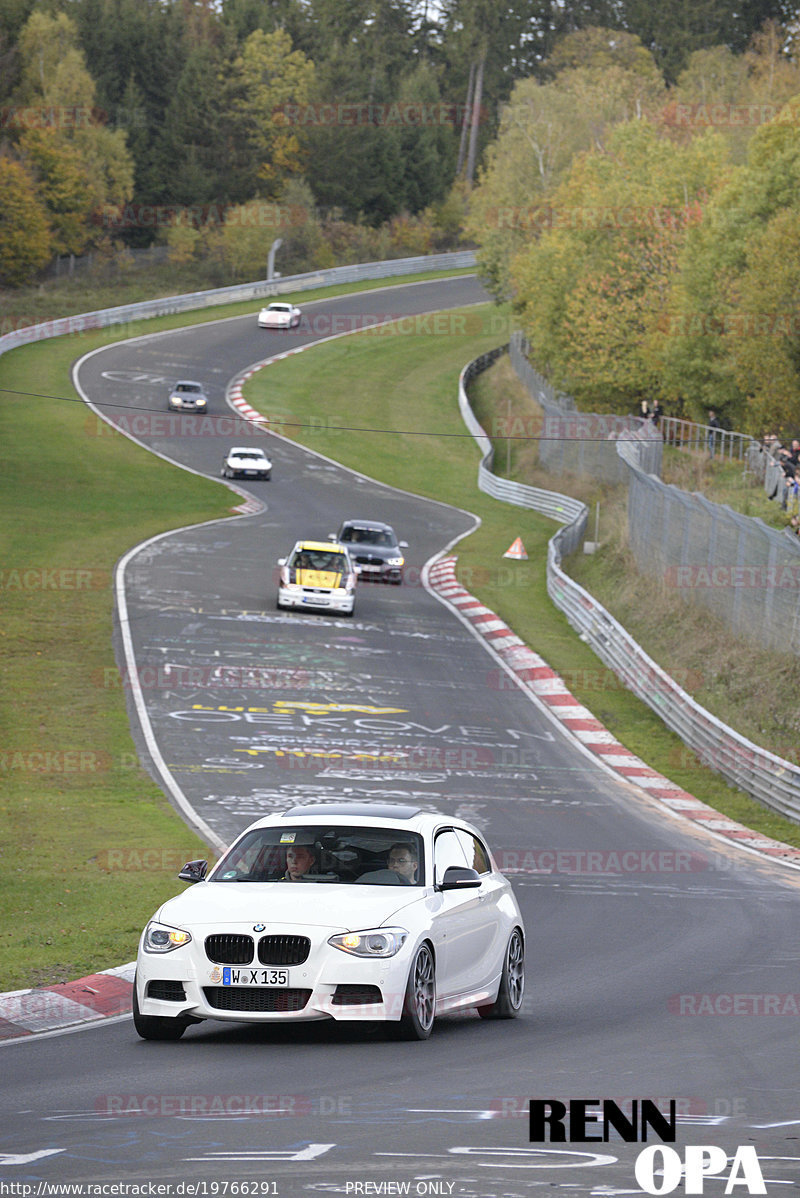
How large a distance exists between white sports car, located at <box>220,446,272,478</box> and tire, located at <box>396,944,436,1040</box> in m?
45.3

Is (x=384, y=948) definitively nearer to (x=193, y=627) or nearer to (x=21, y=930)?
(x=21, y=930)

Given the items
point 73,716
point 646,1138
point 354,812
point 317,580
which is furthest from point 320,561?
point 646,1138

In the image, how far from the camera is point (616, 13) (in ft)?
493

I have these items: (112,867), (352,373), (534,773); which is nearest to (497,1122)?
(112,867)

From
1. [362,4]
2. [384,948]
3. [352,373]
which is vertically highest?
[362,4]

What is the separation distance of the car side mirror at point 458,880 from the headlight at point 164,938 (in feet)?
5.70

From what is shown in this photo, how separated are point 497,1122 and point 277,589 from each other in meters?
30.6

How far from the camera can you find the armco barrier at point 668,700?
23500 millimetres

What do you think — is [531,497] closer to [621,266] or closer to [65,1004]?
[621,266]

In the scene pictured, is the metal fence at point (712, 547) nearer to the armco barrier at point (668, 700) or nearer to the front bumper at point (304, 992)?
the armco barrier at point (668, 700)

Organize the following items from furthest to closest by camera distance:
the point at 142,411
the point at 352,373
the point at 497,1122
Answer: the point at 352,373
the point at 142,411
the point at 497,1122

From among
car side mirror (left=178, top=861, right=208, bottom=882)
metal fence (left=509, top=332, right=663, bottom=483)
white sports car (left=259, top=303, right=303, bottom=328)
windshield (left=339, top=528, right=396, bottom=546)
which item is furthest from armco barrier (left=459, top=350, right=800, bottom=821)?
white sports car (left=259, top=303, right=303, bottom=328)

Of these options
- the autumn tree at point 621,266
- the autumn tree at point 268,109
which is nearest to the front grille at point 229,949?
the autumn tree at point 621,266

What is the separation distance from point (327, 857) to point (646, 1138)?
389 centimetres
